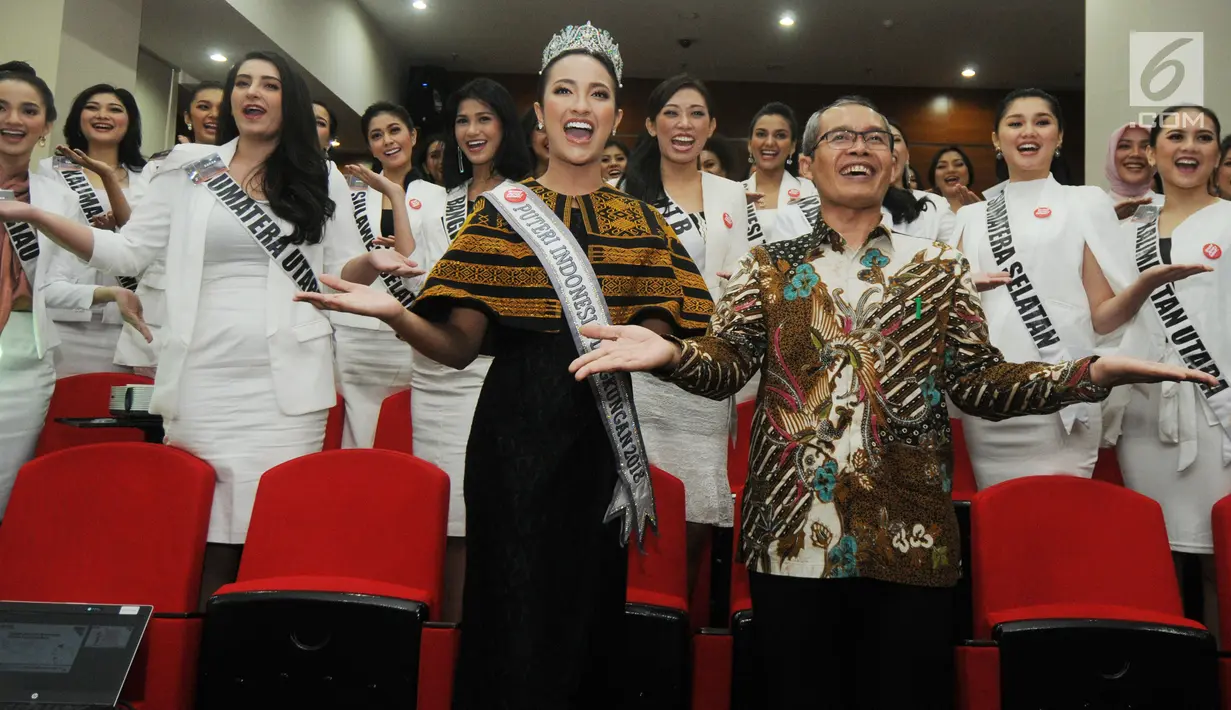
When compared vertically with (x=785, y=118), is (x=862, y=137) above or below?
below

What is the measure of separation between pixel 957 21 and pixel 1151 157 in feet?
20.3

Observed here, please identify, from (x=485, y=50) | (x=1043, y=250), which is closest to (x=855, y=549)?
(x=1043, y=250)

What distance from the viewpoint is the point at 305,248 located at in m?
2.79

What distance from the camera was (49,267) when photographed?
3.46 m

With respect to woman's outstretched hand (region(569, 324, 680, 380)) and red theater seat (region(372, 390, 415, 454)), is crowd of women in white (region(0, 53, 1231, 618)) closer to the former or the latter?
red theater seat (region(372, 390, 415, 454))

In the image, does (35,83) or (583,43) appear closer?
(583,43)

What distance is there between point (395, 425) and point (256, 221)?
833mm

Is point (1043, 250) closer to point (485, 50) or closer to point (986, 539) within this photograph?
point (986, 539)

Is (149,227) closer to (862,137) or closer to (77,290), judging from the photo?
(77,290)

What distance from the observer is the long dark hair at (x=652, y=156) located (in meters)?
3.29

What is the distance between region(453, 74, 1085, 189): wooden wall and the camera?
36.8 feet

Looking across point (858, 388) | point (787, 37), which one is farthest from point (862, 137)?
point (787, 37)

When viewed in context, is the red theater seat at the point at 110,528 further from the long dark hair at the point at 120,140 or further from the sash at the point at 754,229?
the long dark hair at the point at 120,140

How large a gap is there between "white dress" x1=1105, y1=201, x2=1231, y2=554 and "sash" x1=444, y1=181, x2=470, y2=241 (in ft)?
6.29
